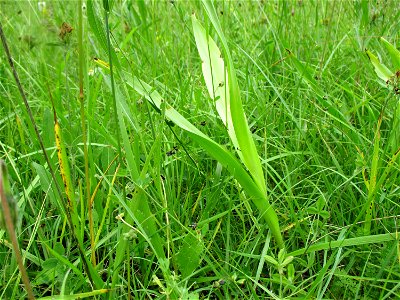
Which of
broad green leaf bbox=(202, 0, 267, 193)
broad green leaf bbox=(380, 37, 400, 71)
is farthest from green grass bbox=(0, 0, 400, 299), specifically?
broad green leaf bbox=(380, 37, 400, 71)

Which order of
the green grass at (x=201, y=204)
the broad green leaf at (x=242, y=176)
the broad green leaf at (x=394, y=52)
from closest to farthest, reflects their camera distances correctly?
the green grass at (x=201, y=204) → the broad green leaf at (x=242, y=176) → the broad green leaf at (x=394, y=52)

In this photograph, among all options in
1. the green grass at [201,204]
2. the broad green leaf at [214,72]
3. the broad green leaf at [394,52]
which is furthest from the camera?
the broad green leaf at [394,52]

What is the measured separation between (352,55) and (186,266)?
1.22m

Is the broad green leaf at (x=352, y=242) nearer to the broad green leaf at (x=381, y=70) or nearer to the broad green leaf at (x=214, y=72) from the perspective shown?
the broad green leaf at (x=214, y=72)

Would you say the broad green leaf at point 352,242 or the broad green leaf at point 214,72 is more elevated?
the broad green leaf at point 214,72

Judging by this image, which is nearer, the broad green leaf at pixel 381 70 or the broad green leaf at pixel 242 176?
the broad green leaf at pixel 242 176

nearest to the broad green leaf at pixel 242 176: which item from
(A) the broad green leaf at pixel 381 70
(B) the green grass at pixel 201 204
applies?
(B) the green grass at pixel 201 204

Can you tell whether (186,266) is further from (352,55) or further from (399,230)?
(352,55)

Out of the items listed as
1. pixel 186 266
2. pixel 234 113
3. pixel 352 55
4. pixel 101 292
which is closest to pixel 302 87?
pixel 352 55

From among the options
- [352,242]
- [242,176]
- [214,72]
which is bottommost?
[352,242]

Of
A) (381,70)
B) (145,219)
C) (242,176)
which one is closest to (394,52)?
(381,70)

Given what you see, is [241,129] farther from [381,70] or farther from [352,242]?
[381,70]

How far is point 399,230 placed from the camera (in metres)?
1.02

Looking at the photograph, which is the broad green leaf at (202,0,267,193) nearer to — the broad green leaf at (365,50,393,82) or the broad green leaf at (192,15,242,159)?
the broad green leaf at (192,15,242,159)
